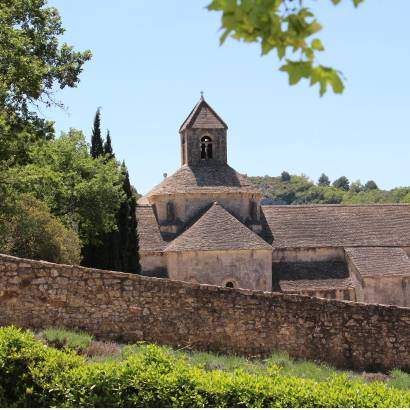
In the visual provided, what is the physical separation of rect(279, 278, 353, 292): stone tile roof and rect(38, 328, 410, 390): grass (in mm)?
20392

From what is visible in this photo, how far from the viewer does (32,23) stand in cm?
2245

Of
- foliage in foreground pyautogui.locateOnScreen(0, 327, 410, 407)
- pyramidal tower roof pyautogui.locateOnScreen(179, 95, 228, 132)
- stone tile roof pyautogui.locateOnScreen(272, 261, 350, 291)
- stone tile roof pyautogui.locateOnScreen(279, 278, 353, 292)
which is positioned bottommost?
stone tile roof pyautogui.locateOnScreen(279, 278, 353, 292)

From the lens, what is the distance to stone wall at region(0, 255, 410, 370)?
13.6 m

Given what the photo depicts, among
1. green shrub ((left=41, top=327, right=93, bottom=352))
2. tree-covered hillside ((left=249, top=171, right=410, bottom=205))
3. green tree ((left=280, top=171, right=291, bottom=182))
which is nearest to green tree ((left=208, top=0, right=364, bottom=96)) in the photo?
green shrub ((left=41, top=327, right=93, bottom=352))

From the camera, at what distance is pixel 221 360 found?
44.0 ft

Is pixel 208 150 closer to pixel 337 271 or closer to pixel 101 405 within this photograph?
pixel 337 271

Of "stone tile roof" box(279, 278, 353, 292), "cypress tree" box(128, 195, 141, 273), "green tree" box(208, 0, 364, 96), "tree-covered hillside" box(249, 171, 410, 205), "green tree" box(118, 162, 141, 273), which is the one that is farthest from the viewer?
"tree-covered hillside" box(249, 171, 410, 205)

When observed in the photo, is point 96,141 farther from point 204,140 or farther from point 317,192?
point 317,192

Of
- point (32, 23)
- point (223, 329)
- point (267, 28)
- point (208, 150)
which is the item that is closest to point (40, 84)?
point (32, 23)

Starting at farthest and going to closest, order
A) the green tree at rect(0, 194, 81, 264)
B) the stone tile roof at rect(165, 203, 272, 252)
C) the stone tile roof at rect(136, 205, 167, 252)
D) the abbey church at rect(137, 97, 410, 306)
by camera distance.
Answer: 1. the stone tile roof at rect(136, 205, 167, 252)
2. the abbey church at rect(137, 97, 410, 306)
3. the stone tile roof at rect(165, 203, 272, 252)
4. the green tree at rect(0, 194, 81, 264)

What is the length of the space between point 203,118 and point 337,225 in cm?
917

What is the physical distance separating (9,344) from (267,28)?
23.5 ft

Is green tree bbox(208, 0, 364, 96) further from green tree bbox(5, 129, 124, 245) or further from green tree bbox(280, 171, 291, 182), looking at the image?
green tree bbox(280, 171, 291, 182)

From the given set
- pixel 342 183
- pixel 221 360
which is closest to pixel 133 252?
pixel 221 360
